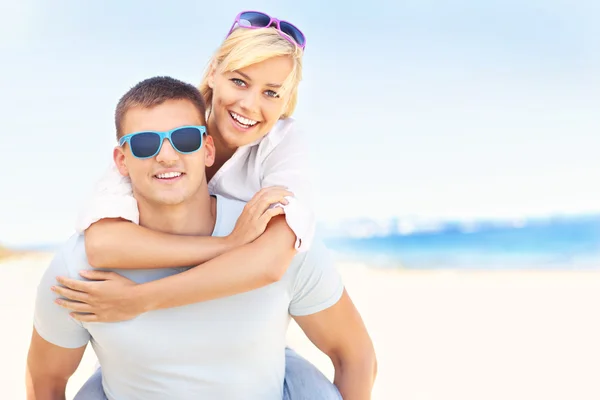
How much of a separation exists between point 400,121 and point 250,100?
19.1 metres

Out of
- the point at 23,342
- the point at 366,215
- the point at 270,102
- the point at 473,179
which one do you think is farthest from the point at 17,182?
the point at 270,102

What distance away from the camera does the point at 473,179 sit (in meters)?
21.5

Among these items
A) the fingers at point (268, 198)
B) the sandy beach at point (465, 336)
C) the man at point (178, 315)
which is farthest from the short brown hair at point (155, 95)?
the sandy beach at point (465, 336)

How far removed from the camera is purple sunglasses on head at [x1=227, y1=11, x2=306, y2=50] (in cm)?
293

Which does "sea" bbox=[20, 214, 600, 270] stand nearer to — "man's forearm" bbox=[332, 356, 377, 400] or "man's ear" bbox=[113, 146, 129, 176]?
"man's forearm" bbox=[332, 356, 377, 400]

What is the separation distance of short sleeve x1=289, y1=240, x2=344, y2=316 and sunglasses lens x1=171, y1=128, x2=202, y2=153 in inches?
18.7

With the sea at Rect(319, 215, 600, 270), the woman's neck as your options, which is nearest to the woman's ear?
the woman's neck

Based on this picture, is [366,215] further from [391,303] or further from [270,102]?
[270,102]

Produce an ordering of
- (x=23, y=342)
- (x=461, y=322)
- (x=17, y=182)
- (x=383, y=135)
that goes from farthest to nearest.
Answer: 1. (x=383, y=135)
2. (x=17, y=182)
3. (x=461, y=322)
4. (x=23, y=342)

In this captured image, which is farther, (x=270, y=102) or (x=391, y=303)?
(x=391, y=303)

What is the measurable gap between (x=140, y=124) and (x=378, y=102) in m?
19.7

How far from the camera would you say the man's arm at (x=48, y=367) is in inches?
88.7

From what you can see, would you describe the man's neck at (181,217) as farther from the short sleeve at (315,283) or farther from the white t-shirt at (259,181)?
the short sleeve at (315,283)

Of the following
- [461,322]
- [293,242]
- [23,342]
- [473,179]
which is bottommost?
[23,342]
